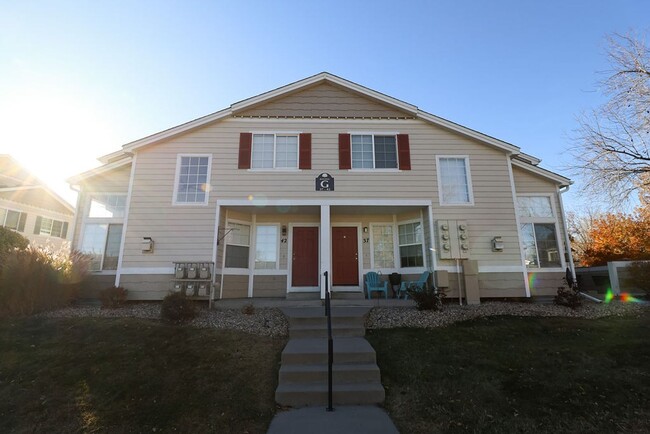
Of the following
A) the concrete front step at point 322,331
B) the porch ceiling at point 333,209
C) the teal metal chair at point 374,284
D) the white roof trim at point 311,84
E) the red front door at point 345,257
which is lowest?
the concrete front step at point 322,331

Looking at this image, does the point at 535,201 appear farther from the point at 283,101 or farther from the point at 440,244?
the point at 283,101

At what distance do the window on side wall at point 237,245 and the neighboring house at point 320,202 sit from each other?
0.04 metres

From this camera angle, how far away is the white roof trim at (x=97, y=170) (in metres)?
9.88

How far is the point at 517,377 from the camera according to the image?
4.65m

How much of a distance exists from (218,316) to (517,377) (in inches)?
231

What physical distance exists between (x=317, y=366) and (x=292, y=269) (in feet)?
17.8

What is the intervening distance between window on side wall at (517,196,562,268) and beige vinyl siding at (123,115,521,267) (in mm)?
997

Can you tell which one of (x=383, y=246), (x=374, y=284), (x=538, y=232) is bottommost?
(x=374, y=284)

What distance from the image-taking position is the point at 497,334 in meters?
6.34

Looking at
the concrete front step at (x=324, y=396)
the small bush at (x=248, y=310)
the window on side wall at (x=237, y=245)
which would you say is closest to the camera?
the concrete front step at (x=324, y=396)

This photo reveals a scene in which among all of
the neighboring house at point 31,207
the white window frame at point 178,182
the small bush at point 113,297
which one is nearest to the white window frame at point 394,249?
the white window frame at point 178,182

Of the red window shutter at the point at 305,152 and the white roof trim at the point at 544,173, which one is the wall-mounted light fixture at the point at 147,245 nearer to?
the red window shutter at the point at 305,152

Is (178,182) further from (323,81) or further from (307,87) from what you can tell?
(323,81)

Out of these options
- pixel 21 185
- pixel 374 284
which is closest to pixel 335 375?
pixel 374 284
